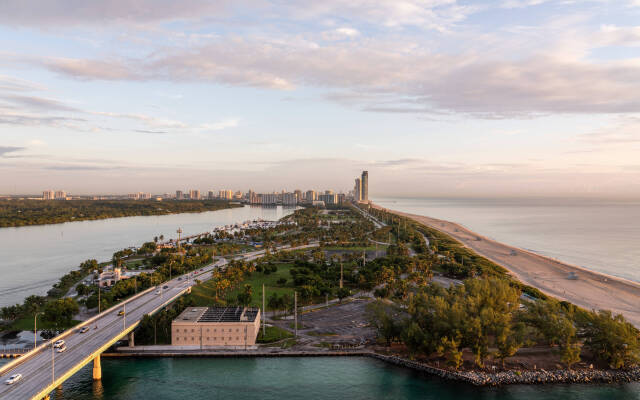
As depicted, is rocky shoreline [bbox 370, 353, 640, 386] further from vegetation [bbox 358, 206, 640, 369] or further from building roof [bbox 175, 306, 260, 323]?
building roof [bbox 175, 306, 260, 323]

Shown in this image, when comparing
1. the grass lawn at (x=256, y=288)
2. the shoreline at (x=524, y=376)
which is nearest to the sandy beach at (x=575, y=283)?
the shoreline at (x=524, y=376)

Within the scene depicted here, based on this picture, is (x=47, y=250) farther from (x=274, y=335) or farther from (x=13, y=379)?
(x=13, y=379)

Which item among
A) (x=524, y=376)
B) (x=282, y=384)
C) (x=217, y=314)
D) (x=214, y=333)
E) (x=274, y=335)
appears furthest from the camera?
(x=217, y=314)

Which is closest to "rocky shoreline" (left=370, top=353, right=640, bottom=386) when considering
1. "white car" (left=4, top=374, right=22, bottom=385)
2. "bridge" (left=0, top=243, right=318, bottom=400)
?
"bridge" (left=0, top=243, right=318, bottom=400)

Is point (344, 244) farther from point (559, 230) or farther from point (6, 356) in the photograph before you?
point (559, 230)

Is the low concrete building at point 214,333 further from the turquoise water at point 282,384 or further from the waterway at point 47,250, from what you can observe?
the waterway at point 47,250

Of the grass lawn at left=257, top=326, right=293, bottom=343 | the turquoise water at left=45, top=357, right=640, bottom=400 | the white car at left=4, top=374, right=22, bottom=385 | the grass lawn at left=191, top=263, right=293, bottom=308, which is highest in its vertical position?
the white car at left=4, top=374, right=22, bottom=385

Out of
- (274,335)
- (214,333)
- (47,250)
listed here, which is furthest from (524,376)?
(47,250)
